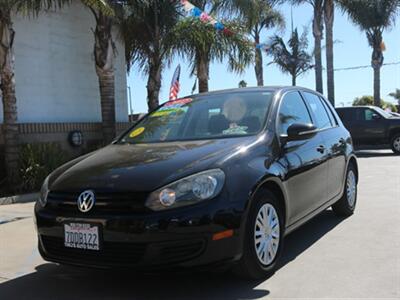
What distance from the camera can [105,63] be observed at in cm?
1191

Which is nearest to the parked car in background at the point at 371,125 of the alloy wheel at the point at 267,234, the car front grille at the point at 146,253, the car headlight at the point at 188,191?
the alloy wheel at the point at 267,234

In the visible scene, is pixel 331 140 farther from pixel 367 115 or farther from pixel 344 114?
pixel 344 114

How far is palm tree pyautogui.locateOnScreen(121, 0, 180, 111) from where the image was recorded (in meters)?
12.8

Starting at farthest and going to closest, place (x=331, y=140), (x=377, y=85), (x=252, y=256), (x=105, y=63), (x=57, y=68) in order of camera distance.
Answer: (x=377, y=85) < (x=57, y=68) < (x=105, y=63) < (x=331, y=140) < (x=252, y=256)

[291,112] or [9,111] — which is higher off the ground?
[9,111]

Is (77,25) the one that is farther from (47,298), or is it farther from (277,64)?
(277,64)

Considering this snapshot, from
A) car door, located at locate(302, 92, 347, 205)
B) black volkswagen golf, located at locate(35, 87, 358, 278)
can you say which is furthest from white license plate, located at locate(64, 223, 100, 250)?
car door, located at locate(302, 92, 347, 205)

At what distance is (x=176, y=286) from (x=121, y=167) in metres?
1.04

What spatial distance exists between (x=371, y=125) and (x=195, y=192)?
14.5 meters

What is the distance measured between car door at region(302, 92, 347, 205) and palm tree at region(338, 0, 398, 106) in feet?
57.5

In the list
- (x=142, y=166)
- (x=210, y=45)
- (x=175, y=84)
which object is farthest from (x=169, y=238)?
(x=175, y=84)

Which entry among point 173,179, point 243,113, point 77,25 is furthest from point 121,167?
point 77,25

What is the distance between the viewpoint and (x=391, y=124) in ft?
→ 54.6

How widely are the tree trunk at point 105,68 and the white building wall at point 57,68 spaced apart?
2.58ft
